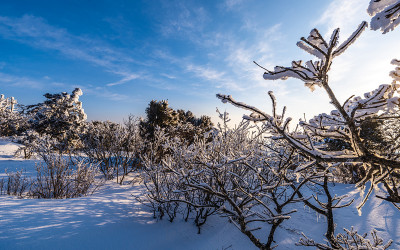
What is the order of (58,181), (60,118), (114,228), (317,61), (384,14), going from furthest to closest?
(60,118) → (58,181) → (114,228) → (317,61) → (384,14)

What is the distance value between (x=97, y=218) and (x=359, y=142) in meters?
3.90

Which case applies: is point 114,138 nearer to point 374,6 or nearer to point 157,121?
point 157,121

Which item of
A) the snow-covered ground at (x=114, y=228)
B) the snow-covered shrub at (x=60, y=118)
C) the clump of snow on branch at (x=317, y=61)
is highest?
the snow-covered shrub at (x=60, y=118)

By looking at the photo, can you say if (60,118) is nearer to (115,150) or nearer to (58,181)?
(115,150)

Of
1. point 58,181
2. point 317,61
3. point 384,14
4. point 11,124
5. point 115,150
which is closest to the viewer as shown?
point 384,14

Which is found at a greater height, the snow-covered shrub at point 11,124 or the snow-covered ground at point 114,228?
the snow-covered shrub at point 11,124

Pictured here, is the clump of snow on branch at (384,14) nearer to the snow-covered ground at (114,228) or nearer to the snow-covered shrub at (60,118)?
the snow-covered ground at (114,228)

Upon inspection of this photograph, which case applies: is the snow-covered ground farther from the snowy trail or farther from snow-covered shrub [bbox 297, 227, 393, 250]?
snow-covered shrub [bbox 297, 227, 393, 250]

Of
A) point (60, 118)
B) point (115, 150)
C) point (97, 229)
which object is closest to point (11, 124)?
point (60, 118)

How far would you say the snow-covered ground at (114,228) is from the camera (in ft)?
8.05

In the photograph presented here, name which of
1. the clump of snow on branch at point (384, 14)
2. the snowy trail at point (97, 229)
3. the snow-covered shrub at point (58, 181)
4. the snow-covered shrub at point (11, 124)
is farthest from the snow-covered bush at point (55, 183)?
the snow-covered shrub at point (11, 124)

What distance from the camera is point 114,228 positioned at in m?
2.99

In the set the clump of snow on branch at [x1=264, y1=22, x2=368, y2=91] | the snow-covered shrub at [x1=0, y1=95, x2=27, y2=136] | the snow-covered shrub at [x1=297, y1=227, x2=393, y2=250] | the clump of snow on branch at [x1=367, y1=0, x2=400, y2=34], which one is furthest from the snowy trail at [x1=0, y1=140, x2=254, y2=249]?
the snow-covered shrub at [x1=0, y1=95, x2=27, y2=136]

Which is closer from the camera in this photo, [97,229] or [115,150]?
[97,229]
